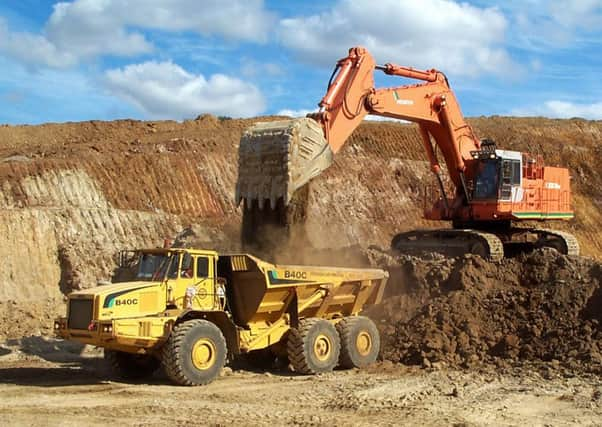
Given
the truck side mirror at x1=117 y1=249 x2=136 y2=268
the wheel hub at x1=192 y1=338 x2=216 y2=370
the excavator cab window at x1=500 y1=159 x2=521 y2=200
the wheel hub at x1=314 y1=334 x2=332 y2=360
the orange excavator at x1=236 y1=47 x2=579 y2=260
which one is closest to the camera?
the wheel hub at x1=192 y1=338 x2=216 y2=370

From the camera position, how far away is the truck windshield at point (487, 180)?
18.0 meters

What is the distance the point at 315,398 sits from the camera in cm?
1012

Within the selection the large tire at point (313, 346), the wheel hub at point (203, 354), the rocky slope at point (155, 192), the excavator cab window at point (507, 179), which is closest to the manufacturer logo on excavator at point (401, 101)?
the excavator cab window at point (507, 179)

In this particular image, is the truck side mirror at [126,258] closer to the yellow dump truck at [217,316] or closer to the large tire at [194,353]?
the yellow dump truck at [217,316]

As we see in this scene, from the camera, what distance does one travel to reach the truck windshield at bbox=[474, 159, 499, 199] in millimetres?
17984

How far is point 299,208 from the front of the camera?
1433 cm

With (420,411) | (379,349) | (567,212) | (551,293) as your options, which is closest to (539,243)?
(567,212)

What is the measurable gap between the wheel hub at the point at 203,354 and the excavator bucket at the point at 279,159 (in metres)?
3.23

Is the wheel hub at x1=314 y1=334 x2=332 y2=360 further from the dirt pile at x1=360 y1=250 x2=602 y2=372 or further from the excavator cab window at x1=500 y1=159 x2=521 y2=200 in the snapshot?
the excavator cab window at x1=500 y1=159 x2=521 y2=200

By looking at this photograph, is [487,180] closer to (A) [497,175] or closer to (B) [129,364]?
(A) [497,175]

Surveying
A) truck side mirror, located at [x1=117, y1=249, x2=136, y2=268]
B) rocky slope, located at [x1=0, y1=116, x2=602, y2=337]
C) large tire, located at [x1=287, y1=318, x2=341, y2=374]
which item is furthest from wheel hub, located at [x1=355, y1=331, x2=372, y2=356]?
rocky slope, located at [x1=0, y1=116, x2=602, y2=337]

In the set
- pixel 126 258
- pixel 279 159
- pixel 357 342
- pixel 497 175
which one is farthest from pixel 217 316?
pixel 497 175

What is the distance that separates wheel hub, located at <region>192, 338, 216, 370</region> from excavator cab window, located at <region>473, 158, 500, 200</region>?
942 centimetres

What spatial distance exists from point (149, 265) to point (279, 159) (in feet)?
10.9
